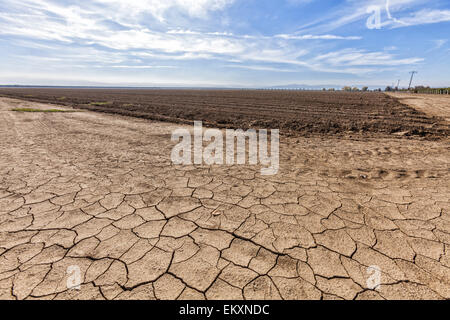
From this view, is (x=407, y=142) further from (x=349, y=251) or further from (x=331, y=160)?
(x=349, y=251)

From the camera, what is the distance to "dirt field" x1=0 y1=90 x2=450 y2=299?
1.79 meters

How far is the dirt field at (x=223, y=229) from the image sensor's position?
5.87ft

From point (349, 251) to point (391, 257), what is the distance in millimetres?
360

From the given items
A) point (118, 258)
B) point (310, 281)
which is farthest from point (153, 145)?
point (310, 281)

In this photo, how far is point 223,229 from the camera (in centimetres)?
246

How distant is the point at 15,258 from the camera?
2041 mm

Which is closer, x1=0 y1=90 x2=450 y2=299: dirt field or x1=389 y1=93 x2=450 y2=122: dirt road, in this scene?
x1=0 y1=90 x2=450 y2=299: dirt field

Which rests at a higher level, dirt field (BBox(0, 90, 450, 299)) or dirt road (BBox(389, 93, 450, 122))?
dirt road (BBox(389, 93, 450, 122))

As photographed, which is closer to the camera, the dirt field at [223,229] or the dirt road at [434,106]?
the dirt field at [223,229]

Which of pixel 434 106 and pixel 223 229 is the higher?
pixel 434 106

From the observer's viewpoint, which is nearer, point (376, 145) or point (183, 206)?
point (183, 206)

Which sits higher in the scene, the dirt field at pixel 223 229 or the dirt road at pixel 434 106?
the dirt road at pixel 434 106

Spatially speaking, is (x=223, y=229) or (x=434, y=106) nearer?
(x=223, y=229)
